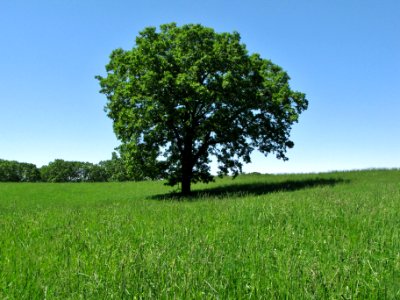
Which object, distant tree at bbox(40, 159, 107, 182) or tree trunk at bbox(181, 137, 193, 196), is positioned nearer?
tree trunk at bbox(181, 137, 193, 196)

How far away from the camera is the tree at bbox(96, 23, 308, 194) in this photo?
2880cm

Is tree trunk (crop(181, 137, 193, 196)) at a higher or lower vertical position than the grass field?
higher

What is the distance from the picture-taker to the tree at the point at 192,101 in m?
28.8

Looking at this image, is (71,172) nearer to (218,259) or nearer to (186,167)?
(186,167)

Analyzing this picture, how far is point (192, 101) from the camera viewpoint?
2911 cm

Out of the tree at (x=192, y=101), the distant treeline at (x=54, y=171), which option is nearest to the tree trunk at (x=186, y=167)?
the tree at (x=192, y=101)

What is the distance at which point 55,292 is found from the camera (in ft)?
13.2

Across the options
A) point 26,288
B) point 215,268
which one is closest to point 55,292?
point 26,288

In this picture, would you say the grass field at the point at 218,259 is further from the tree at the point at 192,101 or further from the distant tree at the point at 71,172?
the distant tree at the point at 71,172

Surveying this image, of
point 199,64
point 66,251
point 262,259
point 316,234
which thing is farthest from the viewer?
point 199,64

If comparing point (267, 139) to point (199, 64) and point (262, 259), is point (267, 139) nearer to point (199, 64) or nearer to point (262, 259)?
point (199, 64)

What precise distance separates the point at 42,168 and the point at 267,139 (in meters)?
137

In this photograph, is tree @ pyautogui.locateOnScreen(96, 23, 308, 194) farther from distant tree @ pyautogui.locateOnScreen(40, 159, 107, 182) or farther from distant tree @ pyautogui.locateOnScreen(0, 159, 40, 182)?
distant tree @ pyautogui.locateOnScreen(0, 159, 40, 182)

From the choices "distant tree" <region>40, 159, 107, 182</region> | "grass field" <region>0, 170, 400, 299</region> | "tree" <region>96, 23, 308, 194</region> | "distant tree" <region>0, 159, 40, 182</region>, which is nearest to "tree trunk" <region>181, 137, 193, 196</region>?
"tree" <region>96, 23, 308, 194</region>
